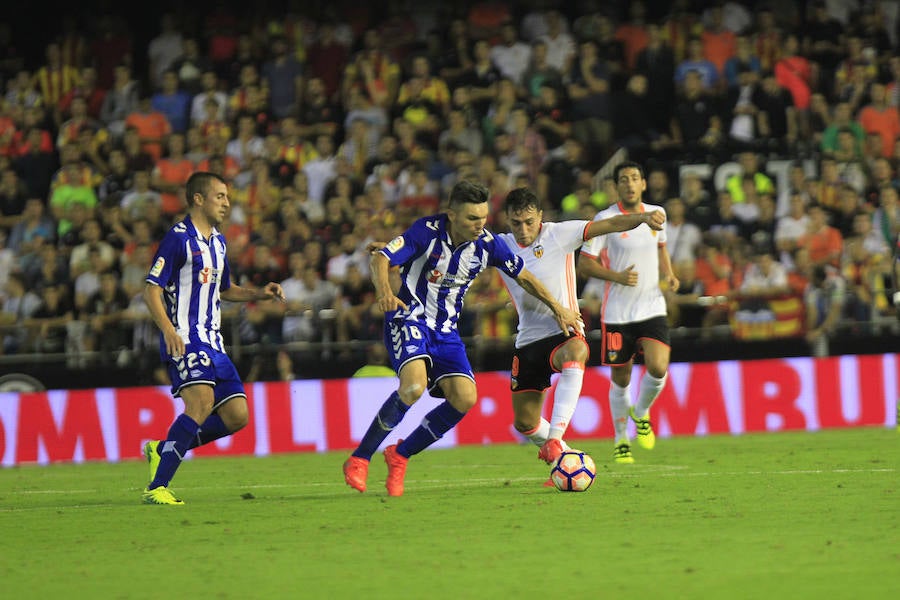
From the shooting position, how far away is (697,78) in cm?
1903

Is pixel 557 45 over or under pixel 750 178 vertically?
over

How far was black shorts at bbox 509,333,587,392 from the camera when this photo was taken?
424 inches

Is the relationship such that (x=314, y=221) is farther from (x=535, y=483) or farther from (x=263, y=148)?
(x=535, y=483)

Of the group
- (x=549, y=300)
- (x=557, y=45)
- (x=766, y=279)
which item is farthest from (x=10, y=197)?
(x=549, y=300)

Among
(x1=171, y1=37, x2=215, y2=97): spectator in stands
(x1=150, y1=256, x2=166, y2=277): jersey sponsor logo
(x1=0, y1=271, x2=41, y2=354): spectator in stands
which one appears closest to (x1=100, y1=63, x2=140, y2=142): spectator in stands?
(x1=171, y1=37, x2=215, y2=97): spectator in stands

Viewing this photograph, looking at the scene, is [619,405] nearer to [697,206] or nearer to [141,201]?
[697,206]

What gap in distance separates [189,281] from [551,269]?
2.77 metres

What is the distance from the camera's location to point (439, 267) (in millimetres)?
9578

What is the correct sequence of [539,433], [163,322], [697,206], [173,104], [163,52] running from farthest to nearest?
[163,52]
[173,104]
[697,206]
[539,433]
[163,322]

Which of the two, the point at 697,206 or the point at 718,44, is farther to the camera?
the point at 718,44

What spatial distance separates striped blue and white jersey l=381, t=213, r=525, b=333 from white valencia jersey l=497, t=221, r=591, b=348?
1.04m

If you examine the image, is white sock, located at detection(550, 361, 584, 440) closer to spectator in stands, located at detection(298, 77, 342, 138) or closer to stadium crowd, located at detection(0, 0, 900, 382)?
stadium crowd, located at detection(0, 0, 900, 382)

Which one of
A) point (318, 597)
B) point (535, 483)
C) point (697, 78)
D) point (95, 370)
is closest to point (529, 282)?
point (535, 483)

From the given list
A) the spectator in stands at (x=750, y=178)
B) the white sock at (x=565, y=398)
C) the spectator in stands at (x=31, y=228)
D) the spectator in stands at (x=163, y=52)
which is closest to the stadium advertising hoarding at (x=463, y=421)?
the spectator in stands at (x=750, y=178)
